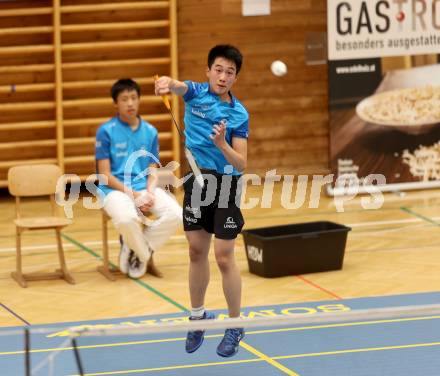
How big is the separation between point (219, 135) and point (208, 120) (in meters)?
0.34

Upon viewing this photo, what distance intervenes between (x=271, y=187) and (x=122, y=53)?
8.41ft

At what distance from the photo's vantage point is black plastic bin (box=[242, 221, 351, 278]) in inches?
368

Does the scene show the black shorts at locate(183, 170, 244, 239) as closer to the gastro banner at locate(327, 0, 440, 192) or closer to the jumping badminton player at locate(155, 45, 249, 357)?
the jumping badminton player at locate(155, 45, 249, 357)

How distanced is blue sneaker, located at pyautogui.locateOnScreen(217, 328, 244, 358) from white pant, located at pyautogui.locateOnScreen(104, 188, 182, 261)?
2.66 metres

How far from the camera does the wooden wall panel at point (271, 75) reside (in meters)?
13.7

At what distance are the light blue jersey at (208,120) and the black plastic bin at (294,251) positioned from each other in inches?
99.5

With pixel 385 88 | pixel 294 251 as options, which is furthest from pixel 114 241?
pixel 385 88

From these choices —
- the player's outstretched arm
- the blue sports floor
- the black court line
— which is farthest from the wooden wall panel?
the player's outstretched arm

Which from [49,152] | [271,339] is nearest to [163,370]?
[271,339]

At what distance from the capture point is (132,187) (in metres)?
9.58

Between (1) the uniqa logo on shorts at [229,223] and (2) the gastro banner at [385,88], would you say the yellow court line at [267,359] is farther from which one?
(2) the gastro banner at [385,88]

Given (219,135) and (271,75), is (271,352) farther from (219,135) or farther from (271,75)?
(271,75)

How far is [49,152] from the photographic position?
13.5 meters

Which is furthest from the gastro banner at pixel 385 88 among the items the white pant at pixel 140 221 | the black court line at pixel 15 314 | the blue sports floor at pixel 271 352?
the black court line at pixel 15 314
